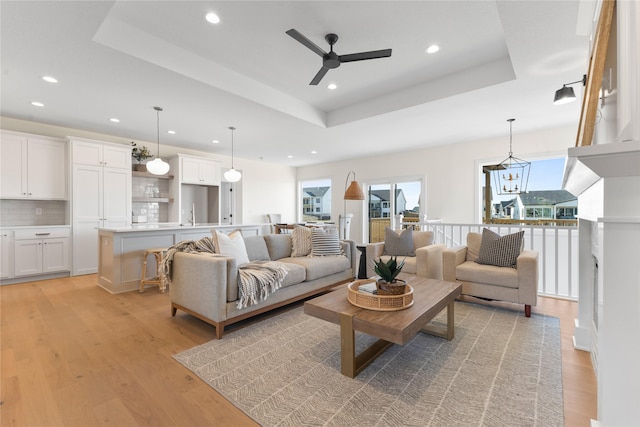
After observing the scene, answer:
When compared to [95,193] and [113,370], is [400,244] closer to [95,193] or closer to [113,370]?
[113,370]

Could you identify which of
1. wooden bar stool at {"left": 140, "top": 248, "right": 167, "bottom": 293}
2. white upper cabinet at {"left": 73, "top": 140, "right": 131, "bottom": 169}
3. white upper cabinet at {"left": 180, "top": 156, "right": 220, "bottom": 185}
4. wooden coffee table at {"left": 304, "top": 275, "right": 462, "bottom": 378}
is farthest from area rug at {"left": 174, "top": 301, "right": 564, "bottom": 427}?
white upper cabinet at {"left": 180, "top": 156, "right": 220, "bottom": 185}

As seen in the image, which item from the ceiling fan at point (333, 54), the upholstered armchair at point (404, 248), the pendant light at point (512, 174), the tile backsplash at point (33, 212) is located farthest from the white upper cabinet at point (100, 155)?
the pendant light at point (512, 174)

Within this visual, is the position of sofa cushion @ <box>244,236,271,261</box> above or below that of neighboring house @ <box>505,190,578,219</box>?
below

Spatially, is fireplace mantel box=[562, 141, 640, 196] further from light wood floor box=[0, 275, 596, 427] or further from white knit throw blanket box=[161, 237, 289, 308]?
white knit throw blanket box=[161, 237, 289, 308]

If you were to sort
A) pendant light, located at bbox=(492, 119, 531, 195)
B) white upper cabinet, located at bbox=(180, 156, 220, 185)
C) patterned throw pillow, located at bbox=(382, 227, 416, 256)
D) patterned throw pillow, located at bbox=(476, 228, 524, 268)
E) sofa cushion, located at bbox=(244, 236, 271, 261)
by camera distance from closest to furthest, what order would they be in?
patterned throw pillow, located at bbox=(476, 228, 524, 268) < sofa cushion, located at bbox=(244, 236, 271, 261) < patterned throw pillow, located at bbox=(382, 227, 416, 256) < pendant light, located at bbox=(492, 119, 531, 195) < white upper cabinet, located at bbox=(180, 156, 220, 185)

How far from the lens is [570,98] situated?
2828 millimetres

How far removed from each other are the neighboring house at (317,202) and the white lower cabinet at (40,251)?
19.5 ft

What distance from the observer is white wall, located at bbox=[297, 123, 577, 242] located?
509 centimetres

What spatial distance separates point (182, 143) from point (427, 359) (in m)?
6.22

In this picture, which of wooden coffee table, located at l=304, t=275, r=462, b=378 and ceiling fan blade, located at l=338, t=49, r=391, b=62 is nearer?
wooden coffee table, located at l=304, t=275, r=462, b=378

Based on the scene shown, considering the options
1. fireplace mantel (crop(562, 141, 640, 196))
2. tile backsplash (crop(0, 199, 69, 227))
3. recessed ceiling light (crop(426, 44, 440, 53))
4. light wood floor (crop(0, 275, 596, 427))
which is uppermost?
recessed ceiling light (crop(426, 44, 440, 53))

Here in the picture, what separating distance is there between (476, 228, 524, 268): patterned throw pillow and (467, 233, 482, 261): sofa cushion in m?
0.19

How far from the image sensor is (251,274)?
270 cm

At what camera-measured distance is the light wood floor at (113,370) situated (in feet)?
5.03
